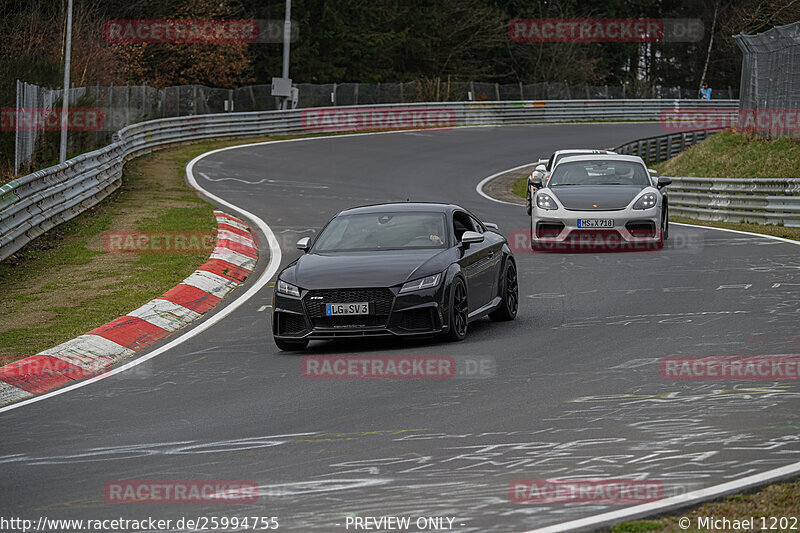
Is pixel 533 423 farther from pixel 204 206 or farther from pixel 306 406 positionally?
pixel 204 206

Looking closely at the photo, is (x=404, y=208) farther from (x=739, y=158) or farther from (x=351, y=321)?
(x=739, y=158)

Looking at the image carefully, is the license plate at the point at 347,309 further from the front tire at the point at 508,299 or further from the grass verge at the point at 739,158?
the grass verge at the point at 739,158

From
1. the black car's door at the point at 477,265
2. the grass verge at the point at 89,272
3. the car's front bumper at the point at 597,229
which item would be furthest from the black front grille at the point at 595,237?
the black car's door at the point at 477,265

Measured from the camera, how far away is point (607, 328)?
1232cm

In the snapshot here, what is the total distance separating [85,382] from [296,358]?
1.93 m

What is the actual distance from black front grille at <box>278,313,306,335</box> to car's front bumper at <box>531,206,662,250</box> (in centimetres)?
861

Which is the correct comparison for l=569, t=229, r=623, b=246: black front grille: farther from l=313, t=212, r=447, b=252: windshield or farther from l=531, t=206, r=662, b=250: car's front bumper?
l=313, t=212, r=447, b=252: windshield

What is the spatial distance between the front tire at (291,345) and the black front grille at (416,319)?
3.14 feet

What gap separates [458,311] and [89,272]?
22.1 ft

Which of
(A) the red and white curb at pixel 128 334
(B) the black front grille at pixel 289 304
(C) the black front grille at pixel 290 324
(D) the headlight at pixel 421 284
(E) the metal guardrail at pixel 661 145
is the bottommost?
(A) the red and white curb at pixel 128 334

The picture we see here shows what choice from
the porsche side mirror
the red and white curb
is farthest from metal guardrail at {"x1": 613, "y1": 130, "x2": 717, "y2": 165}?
the red and white curb

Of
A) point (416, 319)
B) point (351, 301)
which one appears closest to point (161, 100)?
point (351, 301)

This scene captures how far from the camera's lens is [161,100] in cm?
4581

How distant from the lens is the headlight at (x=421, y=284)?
11266mm
